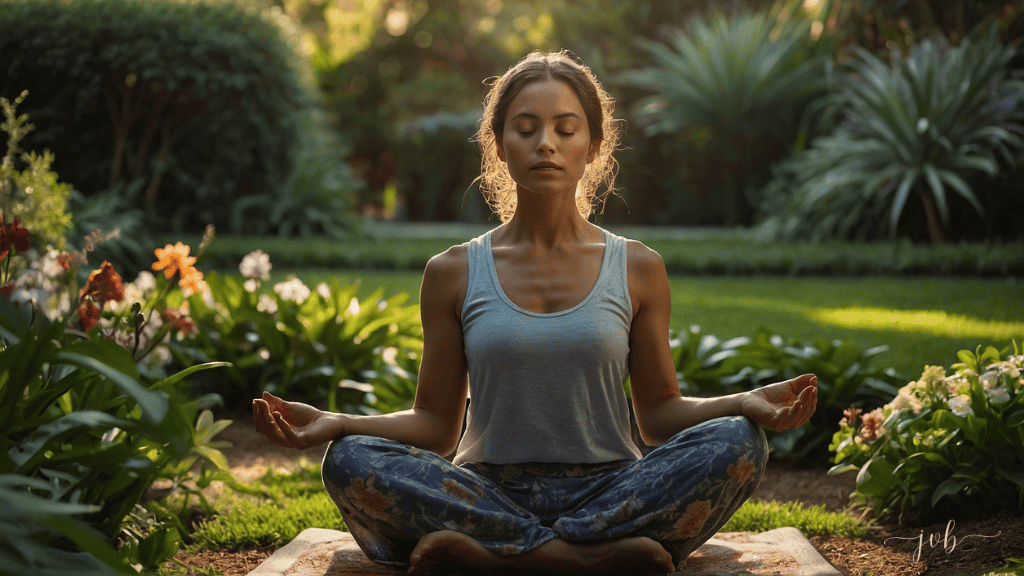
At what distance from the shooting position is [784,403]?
224 centimetres

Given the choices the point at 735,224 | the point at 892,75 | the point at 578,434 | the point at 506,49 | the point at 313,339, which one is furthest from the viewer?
the point at 506,49

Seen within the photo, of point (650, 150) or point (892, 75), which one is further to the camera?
point (650, 150)

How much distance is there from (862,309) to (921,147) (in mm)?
3514

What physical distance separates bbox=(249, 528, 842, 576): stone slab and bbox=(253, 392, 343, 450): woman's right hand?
378 millimetres

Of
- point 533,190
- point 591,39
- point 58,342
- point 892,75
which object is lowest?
point 58,342

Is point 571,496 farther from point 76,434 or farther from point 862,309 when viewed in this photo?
point 862,309

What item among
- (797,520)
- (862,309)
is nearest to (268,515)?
(797,520)

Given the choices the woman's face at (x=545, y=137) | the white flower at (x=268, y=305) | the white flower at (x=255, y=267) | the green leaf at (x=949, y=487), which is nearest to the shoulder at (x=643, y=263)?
the woman's face at (x=545, y=137)

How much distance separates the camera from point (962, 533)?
262 cm

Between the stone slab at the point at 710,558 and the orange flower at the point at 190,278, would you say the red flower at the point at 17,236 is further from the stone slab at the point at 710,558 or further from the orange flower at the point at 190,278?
the stone slab at the point at 710,558

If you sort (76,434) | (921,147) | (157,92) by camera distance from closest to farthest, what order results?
(76,434)
(921,147)
(157,92)

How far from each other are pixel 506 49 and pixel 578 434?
2691 centimetres

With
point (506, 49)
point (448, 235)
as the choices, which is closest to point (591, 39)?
point (506, 49)

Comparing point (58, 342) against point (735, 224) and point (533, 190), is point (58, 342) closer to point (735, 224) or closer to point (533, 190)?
point (533, 190)
